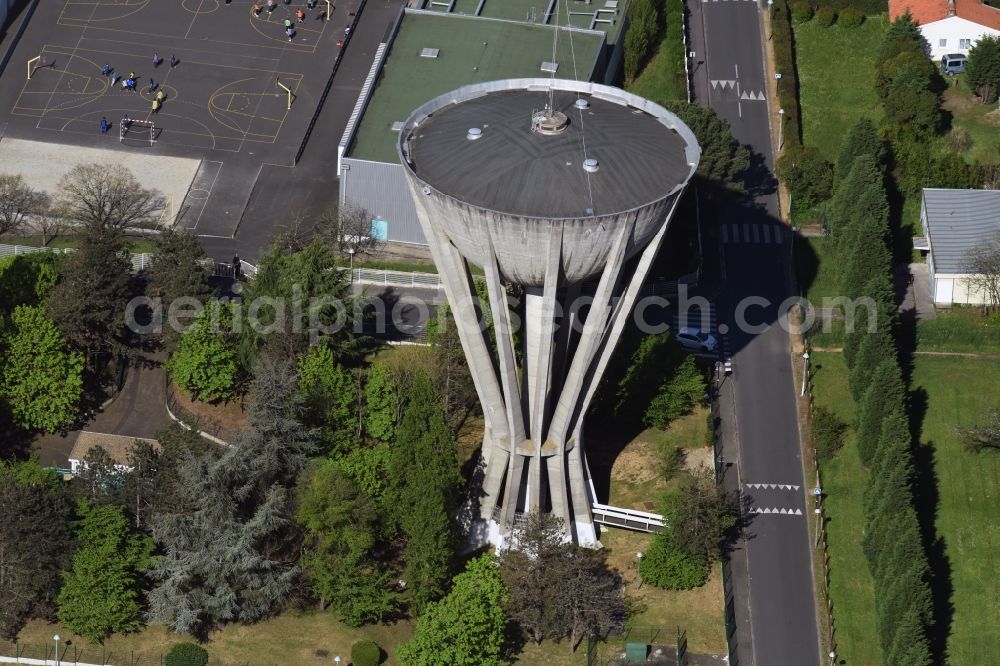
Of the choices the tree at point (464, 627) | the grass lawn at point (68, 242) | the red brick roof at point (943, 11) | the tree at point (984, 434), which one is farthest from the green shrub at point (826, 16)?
the tree at point (464, 627)

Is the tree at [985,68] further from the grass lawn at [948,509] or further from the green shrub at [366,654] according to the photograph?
the green shrub at [366,654]

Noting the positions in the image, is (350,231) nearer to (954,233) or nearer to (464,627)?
(464,627)

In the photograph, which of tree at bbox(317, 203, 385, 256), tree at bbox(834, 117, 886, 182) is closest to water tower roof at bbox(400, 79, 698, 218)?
tree at bbox(317, 203, 385, 256)

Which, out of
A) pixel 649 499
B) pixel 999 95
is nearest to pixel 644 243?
pixel 649 499

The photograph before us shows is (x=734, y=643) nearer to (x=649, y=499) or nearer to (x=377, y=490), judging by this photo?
(x=649, y=499)

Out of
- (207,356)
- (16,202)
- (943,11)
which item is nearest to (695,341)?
(207,356)

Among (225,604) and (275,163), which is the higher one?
(275,163)

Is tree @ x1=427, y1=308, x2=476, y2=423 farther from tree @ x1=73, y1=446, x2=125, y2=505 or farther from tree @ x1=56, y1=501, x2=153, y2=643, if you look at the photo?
tree @ x1=56, y1=501, x2=153, y2=643
